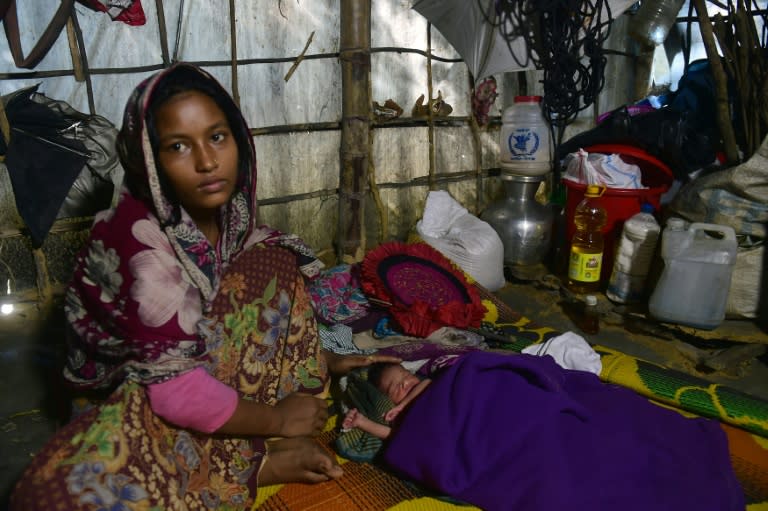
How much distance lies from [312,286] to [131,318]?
60.9 inches

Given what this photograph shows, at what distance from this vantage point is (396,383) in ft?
5.78

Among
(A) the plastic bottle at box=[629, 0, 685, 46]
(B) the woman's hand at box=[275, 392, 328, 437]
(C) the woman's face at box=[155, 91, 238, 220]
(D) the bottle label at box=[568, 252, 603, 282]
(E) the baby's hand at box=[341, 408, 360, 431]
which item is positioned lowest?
(E) the baby's hand at box=[341, 408, 360, 431]

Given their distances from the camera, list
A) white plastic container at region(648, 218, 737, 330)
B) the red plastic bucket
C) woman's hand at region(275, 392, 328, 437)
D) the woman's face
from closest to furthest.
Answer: the woman's face
woman's hand at region(275, 392, 328, 437)
white plastic container at region(648, 218, 737, 330)
the red plastic bucket

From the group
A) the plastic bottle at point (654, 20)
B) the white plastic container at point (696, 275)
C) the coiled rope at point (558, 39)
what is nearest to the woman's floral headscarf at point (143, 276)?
the white plastic container at point (696, 275)

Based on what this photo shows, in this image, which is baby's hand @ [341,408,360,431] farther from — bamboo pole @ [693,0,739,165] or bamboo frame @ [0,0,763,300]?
bamboo pole @ [693,0,739,165]

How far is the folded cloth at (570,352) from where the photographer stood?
2117 millimetres

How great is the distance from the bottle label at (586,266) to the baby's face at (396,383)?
1.74 meters

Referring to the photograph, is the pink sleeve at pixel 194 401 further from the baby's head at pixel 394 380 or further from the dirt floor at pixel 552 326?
the dirt floor at pixel 552 326

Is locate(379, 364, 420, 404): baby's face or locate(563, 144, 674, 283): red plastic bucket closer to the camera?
locate(379, 364, 420, 404): baby's face

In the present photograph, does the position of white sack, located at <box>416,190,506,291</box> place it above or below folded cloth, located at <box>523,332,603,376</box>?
above

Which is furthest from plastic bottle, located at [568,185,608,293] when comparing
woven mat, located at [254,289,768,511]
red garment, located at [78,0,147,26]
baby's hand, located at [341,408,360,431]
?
red garment, located at [78,0,147,26]

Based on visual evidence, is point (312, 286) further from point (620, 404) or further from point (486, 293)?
point (620, 404)

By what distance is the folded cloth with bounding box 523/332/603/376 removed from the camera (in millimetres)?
2117

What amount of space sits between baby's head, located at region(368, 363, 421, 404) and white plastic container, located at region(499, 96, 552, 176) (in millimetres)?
2181
